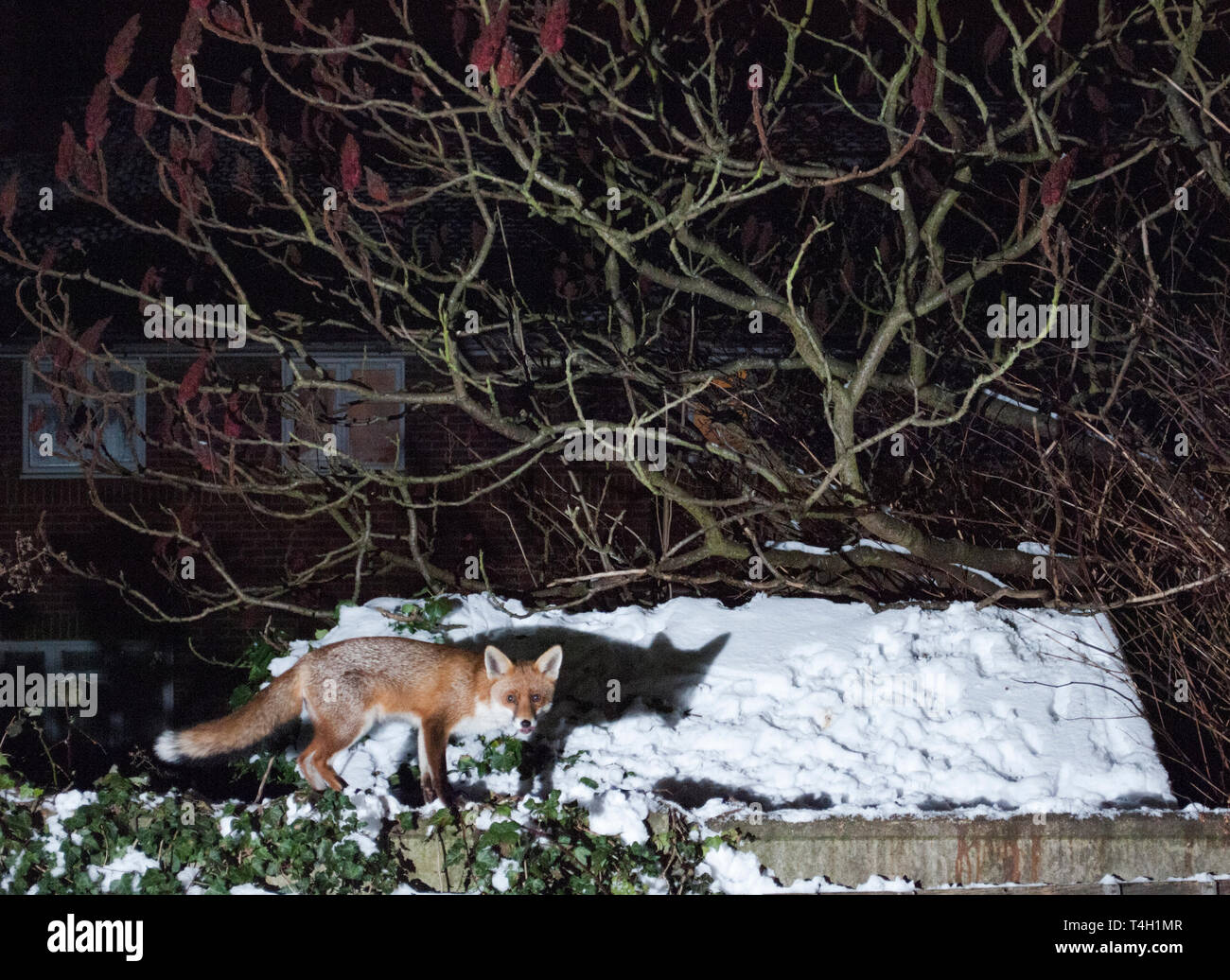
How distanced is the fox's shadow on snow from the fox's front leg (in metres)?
0.77

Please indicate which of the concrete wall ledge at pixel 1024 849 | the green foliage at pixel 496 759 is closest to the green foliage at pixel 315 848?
the concrete wall ledge at pixel 1024 849

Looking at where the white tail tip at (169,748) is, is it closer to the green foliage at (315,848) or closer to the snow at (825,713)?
the green foliage at (315,848)

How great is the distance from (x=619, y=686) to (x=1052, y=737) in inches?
98.7

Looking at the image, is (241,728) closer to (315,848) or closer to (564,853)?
(315,848)

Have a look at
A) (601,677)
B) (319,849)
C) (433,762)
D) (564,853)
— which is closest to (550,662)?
(433,762)

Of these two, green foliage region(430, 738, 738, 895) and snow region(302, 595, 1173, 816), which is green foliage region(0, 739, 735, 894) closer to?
green foliage region(430, 738, 738, 895)

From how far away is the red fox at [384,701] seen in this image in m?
5.48

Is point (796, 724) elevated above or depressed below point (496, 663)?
below

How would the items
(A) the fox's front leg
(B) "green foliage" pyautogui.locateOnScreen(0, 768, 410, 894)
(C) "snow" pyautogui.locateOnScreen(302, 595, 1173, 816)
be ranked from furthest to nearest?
1. (C) "snow" pyautogui.locateOnScreen(302, 595, 1173, 816)
2. (A) the fox's front leg
3. (B) "green foliage" pyautogui.locateOnScreen(0, 768, 410, 894)

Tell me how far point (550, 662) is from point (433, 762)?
0.75 m

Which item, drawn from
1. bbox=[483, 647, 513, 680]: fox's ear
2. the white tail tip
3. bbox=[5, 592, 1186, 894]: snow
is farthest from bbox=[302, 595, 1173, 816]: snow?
the white tail tip

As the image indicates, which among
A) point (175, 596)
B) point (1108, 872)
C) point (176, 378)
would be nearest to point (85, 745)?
point (175, 596)

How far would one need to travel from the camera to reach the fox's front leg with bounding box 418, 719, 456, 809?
5.48m

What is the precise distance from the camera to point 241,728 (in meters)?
5.61
